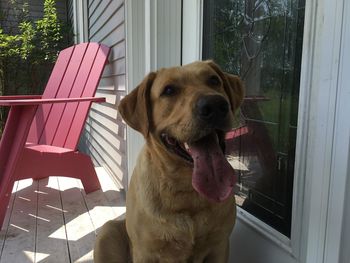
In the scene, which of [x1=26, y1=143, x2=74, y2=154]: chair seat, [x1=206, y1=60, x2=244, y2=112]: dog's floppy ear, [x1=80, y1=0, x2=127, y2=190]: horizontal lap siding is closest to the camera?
[x1=206, y1=60, x2=244, y2=112]: dog's floppy ear

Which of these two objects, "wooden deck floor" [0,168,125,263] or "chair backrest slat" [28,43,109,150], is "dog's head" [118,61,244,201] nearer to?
"wooden deck floor" [0,168,125,263]

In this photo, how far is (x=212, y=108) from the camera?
143 cm

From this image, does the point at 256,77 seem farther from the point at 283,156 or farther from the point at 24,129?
the point at 24,129

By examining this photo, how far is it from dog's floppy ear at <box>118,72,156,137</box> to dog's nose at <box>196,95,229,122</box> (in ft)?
1.08

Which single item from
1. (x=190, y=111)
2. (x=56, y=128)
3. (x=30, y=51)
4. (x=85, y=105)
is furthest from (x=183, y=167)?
(x=30, y=51)

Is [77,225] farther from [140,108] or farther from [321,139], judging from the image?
[321,139]

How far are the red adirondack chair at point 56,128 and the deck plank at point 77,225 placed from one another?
213 millimetres

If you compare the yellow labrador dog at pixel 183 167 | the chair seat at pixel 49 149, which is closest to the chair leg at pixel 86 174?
the chair seat at pixel 49 149

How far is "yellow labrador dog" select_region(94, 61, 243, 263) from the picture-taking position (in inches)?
59.1

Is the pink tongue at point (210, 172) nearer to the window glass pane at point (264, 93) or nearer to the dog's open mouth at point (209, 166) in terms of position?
the dog's open mouth at point (209, 166)

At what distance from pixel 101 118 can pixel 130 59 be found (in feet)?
6.84

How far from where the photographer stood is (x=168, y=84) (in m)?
1.68

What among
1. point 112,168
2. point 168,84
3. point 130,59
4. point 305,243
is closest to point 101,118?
point 112,168

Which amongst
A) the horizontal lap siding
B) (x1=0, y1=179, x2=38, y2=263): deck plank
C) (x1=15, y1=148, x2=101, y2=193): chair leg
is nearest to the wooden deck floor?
(x1=0, y1=179, x2=38, y2=263): deck plank
